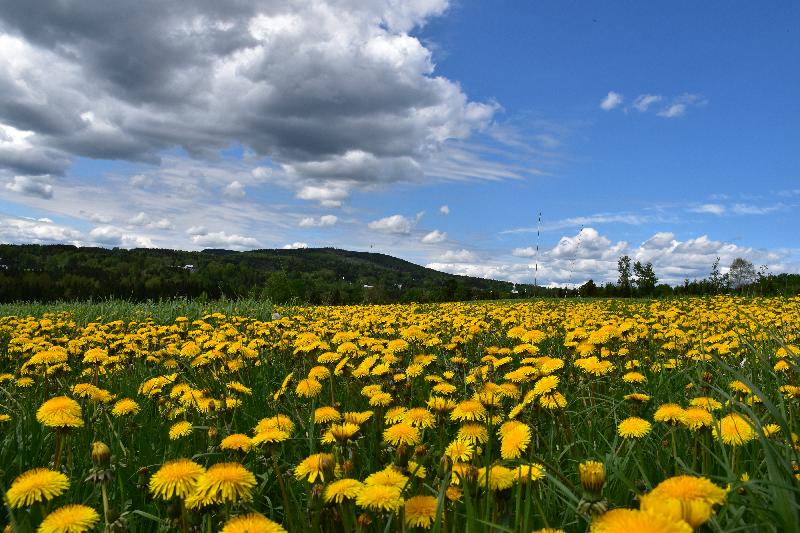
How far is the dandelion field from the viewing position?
168cm

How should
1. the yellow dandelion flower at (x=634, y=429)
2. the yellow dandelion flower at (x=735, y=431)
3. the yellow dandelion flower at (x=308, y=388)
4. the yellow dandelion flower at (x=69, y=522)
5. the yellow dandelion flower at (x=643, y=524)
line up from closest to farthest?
the yellow dandelion flower at (x=643, y=524) < the yellow dandelion flower at (x=69, y=522) < the yellow dandelion flower at (x=735, y=431) < the yellow dandelion flower at (x=634, y=429) < the yellow dandelion flower at (x=308, y=388)

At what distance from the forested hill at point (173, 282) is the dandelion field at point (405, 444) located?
14.3m

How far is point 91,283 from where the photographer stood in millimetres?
59750

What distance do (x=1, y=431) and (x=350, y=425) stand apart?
2.91 meters

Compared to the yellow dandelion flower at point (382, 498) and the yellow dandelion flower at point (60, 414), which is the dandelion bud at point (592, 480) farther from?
the yellow dandelion flower at point (60, 414)

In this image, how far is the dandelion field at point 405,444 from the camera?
5.50 ft

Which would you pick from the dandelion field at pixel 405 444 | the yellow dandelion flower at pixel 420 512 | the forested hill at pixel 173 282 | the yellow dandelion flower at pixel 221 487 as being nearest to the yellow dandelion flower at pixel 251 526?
the dandelion field at pixel 405 444

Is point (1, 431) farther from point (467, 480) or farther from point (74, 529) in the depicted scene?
point (467, 480)

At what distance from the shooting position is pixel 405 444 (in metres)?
2.16

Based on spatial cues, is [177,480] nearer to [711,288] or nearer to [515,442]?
[515,442]

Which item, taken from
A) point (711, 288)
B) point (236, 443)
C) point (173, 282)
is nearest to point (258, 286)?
point (173, 282)

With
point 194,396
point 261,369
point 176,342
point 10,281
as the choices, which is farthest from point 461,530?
point 10,281

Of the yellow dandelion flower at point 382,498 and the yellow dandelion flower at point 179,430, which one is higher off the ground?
the yellow dandelion flower at point 382,498

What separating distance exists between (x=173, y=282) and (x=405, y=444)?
62.5m
